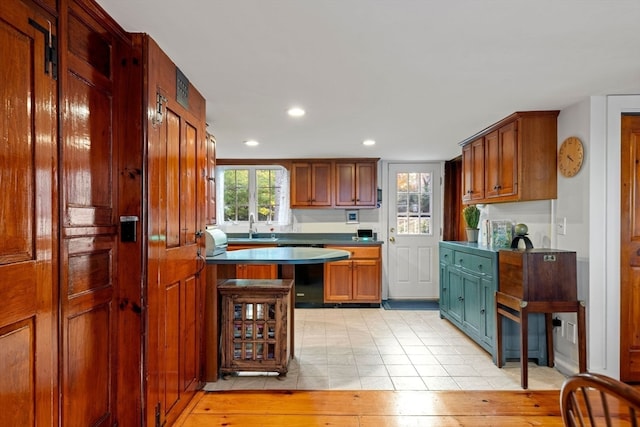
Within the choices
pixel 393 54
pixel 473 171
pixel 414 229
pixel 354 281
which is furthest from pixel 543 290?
pixel 414 229

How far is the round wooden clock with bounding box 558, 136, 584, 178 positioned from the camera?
8.63 feet

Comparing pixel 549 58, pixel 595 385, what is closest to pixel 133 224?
pixel 595 385

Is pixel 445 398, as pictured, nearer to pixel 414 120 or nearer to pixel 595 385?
pixel 595 385

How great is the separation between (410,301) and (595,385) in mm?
4582

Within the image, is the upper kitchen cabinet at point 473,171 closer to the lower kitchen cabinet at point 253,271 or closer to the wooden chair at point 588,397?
the lower kitchen cabinet at point 253,271

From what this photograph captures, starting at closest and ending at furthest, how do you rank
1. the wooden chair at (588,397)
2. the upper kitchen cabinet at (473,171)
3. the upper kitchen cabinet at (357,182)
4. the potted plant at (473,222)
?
the wooden chair at (588,397) < the upper kitchen cabinet at (473,171) < the potted plant at (473,222) < the upper kitchen cabinet at (357,182)

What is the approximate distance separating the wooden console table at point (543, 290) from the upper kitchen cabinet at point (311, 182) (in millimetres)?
2791

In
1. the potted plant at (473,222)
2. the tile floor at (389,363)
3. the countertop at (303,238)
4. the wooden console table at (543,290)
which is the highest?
the potted plant at (473,222)

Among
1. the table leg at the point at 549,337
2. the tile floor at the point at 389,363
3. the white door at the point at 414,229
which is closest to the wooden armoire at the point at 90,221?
the tile floor at the point at 389,363

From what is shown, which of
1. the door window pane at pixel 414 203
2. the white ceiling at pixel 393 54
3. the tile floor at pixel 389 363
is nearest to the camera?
the white ceiling at pixel 393 54

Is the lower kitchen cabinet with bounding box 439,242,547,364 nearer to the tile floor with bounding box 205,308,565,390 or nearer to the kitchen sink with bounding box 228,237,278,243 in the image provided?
the tile floor with bounding box 205,308,565,390

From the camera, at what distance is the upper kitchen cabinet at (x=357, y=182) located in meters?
5.00

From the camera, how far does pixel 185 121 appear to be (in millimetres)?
2213

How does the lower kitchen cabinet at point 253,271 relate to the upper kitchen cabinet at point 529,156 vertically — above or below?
below
